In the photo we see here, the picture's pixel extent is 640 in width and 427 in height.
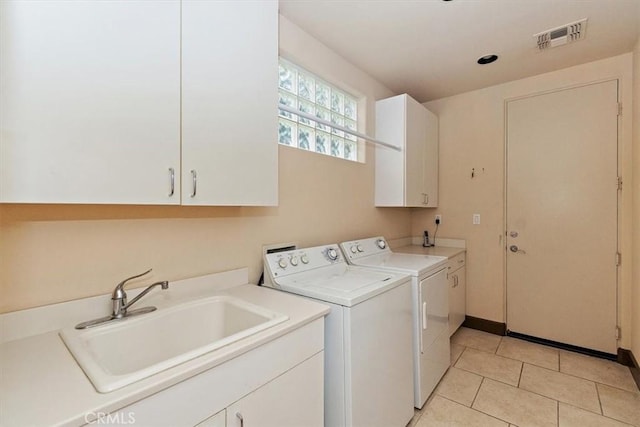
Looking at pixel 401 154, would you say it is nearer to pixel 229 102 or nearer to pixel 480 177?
pixel 480 177

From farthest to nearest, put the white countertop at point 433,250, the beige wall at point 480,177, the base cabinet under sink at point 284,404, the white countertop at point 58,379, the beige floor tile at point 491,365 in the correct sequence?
the beige wall at point 480,177, the white countertop at point 433,250, the beige floor tile at point 491,365, the base cabinet under sink at point 284,404, the white countertop at point 58,379

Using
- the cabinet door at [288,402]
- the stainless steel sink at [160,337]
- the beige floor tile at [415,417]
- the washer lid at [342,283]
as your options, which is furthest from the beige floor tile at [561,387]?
the stainless steel sink at [160,337]

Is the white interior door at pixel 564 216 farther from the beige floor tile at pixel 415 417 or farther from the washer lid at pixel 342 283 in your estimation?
the washer lid at pixel 342 283

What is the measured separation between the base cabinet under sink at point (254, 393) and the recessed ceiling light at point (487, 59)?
8.36 feet

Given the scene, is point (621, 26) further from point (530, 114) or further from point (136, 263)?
point (136, 263)

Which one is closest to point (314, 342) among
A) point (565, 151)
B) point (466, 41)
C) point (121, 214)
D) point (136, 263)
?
point (136, 263)

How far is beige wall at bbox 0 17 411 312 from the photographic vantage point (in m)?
1.05

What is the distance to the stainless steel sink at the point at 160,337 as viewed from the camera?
0.83m

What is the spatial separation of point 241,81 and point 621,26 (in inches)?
105

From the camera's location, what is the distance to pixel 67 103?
2.82 feet

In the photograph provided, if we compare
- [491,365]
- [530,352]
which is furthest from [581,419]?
[530,352]

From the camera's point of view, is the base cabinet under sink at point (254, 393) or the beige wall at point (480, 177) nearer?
the base cabinet under sink at point (254, 393)

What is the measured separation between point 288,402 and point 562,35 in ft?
9.66

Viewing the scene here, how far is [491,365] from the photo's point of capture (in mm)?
2447
